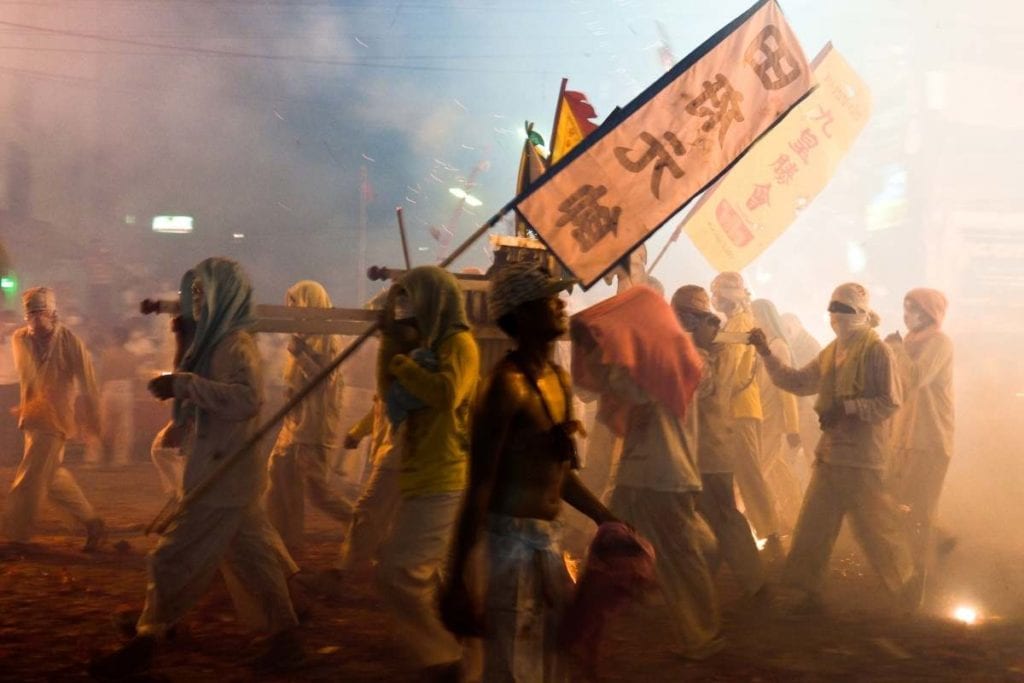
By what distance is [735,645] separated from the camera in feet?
18.3

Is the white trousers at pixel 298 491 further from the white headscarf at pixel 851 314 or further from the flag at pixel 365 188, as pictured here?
the flag at pixel 365 188

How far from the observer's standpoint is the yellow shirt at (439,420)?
4.14m

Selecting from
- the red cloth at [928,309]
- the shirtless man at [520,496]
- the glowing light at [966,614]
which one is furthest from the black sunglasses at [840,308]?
the shirtless man at [520,496]

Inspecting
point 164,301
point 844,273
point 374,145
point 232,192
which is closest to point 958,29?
point 844,273

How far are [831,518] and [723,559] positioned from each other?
2.32ft

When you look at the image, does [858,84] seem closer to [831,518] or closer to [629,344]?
[831,518]

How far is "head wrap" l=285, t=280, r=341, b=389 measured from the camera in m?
7.33

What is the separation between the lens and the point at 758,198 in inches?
324

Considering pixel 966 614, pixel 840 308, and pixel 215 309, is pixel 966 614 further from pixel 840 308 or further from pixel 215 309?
pixel 215 309

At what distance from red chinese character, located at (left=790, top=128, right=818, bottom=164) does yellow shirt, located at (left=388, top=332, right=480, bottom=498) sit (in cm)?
499

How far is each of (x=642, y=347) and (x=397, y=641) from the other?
1.87 metres

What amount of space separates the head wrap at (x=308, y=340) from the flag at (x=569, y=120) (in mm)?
1970

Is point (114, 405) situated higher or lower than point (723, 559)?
higher

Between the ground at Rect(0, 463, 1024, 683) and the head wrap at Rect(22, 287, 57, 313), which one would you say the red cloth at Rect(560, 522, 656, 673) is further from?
the head wrap at Rect(22, 287, 57, 313)
